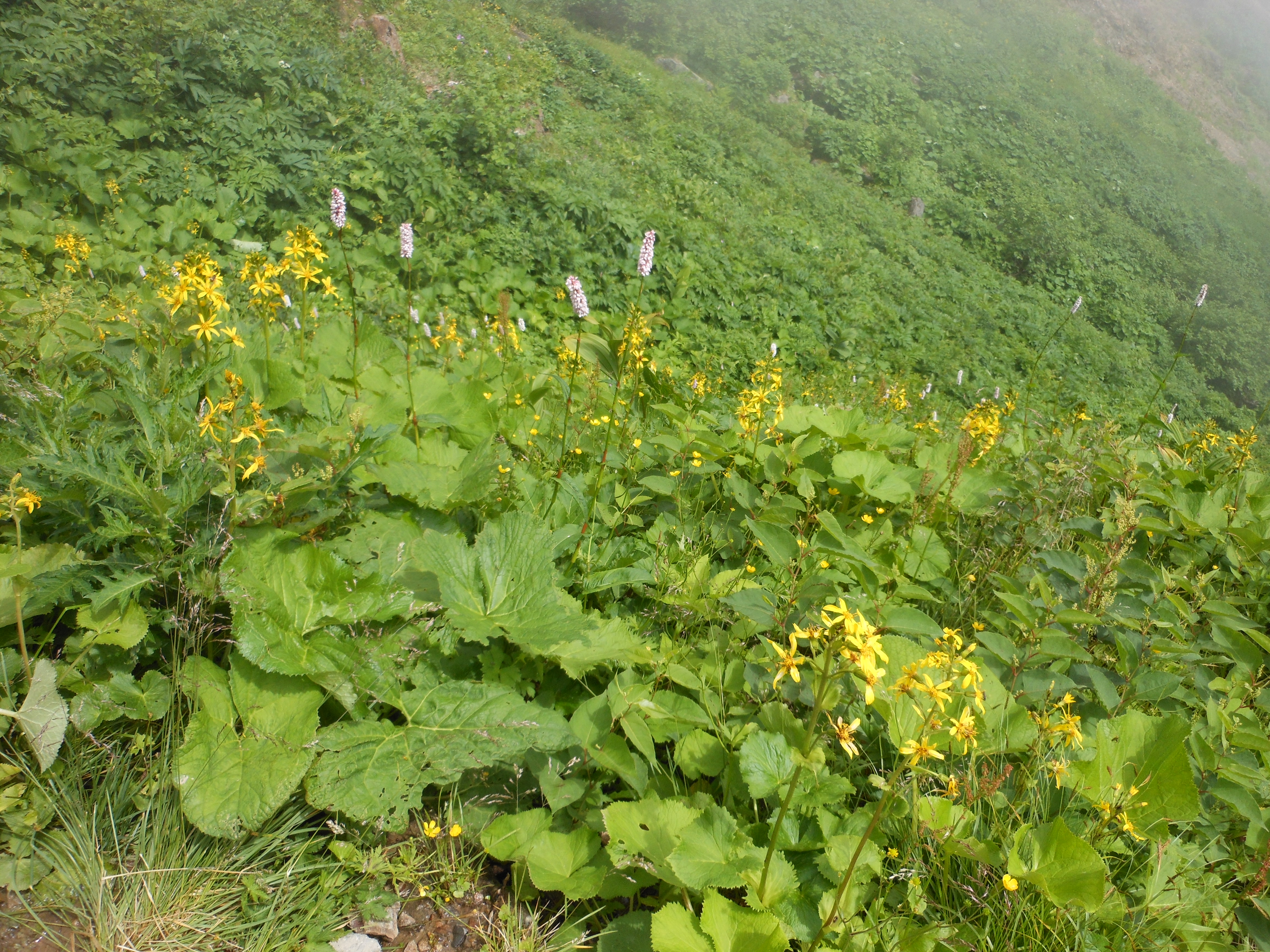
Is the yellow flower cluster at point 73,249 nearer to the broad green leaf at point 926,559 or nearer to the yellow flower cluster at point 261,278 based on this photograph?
the yellow flower cluster at point 261,278

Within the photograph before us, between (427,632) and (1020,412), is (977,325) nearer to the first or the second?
(1020,412)

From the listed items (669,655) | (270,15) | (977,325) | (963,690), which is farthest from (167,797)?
(977,325)

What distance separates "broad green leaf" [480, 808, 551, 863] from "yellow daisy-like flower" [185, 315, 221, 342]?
1.50 meters

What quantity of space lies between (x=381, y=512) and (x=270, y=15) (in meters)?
10.1

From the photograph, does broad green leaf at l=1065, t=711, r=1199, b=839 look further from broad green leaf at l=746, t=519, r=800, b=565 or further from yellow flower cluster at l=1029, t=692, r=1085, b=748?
broad green leaf at l=746, t=519, r=800, b=565

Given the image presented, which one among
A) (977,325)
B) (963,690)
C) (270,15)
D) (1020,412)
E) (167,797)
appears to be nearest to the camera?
(963,690)

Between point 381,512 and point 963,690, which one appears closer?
point 963,690

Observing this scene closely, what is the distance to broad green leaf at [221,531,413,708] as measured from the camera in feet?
5.41

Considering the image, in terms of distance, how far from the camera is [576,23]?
52.5ft

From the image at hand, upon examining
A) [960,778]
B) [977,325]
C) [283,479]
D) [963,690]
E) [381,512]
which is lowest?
[977,325]

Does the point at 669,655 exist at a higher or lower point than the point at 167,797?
higher

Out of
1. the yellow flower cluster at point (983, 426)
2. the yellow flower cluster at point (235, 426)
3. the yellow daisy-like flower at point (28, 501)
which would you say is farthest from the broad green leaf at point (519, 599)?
the yellow flower cluster at point (983, 426)

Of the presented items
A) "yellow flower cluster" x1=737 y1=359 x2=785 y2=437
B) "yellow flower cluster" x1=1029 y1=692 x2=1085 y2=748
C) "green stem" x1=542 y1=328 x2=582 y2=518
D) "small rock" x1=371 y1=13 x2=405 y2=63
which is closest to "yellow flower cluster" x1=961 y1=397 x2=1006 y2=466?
"yellow flower cluster" x1=737 y1=359 x2=785 y2=437

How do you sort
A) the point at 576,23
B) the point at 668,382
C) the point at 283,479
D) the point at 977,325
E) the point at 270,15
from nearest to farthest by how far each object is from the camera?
the point at 283,479 < the point at 668,382 < the point at 270,15 < the point at 977,325 < the point at 576,23
